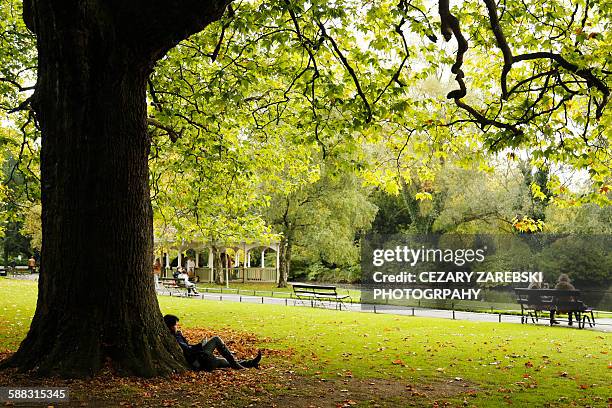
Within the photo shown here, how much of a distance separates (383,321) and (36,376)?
13.2 m

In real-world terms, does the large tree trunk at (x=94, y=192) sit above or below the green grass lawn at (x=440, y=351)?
above

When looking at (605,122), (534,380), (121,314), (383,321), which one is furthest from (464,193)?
(121,314)

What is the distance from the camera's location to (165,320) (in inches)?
374

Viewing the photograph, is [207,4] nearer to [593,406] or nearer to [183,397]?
[183,397]

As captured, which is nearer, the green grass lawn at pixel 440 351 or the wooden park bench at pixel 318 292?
the green grass lawn at pixel 440 351

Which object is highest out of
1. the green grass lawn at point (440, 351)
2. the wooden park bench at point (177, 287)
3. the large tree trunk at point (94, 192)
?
the large tree trunk at point (94, 192)

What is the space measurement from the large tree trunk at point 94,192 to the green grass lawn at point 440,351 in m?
3.01

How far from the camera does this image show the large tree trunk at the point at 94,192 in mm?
7977

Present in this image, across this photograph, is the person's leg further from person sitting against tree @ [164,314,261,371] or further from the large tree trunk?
the large tree trunk

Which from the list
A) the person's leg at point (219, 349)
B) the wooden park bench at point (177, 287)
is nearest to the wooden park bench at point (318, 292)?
the wooden park bench at point (177, 287)

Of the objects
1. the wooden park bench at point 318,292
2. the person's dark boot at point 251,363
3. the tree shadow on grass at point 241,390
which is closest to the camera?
the tree shadow on grass at point 241,390

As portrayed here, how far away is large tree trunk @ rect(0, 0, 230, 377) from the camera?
26.2 ft

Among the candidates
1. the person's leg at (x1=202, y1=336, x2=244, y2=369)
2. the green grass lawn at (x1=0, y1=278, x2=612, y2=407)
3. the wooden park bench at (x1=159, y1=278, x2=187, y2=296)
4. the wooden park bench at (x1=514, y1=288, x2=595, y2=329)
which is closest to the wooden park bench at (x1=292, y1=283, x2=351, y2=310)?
the green grass lawn at (x1=0, y1=278, x2=612, y2=407)

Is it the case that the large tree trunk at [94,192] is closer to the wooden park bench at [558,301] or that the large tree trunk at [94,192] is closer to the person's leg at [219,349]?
the person's leg at [219,349]
